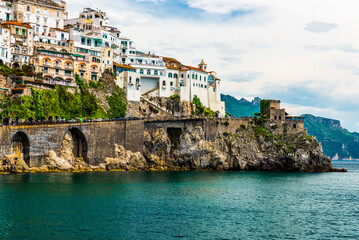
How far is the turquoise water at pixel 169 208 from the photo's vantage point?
4466 centimetres

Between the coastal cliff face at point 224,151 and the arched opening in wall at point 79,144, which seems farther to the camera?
the coastal cliff face at point 224,151

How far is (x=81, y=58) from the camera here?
105062mm

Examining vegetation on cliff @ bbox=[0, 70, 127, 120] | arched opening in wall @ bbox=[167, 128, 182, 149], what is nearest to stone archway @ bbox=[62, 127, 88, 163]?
vegetation on cliff @ bbox=[0, 70, 127, 120]

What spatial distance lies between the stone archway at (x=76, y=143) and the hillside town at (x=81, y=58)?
1113 cm

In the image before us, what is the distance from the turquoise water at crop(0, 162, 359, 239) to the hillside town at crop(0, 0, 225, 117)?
28.3 metres

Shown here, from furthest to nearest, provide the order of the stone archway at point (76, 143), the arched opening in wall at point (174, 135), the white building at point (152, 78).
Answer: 1. the white building at point (152, 78)
2. the arched opening in wall at point (174, 135)
3. the stone archway at point (76, 143)

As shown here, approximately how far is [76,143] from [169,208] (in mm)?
37605

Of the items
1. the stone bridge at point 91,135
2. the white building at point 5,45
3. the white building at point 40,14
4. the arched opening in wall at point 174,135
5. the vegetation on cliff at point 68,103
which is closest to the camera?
the stone bridge at point 91,135

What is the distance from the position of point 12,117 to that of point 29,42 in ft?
79.9

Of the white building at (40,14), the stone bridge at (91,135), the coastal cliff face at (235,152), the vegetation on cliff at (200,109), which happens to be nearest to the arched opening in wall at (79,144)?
the stone bridge at (91,135)

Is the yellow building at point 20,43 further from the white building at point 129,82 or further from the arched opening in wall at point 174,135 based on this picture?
the arched opening in wall at point 174,135

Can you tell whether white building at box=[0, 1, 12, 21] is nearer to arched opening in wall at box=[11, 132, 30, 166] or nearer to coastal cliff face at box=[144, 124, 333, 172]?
arched opening in wall at box=[11, 132, 30, 166]

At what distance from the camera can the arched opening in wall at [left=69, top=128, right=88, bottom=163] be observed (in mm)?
87750

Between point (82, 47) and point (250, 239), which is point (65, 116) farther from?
point (250, 239)
